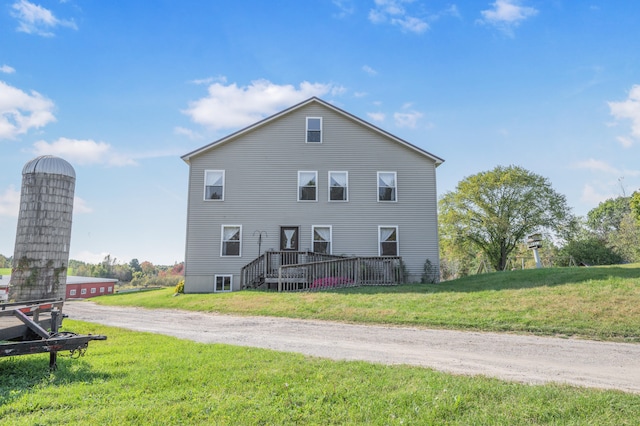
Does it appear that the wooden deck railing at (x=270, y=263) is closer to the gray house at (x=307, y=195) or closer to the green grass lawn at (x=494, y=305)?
the gray house at (x=307, y=195)

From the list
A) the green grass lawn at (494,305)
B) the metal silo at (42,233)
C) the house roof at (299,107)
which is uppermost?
the house roof at (299,107)

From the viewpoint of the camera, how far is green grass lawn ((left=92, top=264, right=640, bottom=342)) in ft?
30.5

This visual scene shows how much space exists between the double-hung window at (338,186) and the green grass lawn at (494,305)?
19.8 ft

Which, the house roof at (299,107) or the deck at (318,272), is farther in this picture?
the house roof at (299,107)

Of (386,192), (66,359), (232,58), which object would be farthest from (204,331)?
(386,192)

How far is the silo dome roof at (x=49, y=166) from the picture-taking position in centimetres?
975

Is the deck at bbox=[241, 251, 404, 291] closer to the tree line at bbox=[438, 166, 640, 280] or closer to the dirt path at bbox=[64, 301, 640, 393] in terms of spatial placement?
the dirt path at bbox=[64, 301, 640, 393]

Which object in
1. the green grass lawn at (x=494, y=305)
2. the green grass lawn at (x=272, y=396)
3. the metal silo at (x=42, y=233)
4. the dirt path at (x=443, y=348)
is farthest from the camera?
the green grass lawn at (x=494, y=305)

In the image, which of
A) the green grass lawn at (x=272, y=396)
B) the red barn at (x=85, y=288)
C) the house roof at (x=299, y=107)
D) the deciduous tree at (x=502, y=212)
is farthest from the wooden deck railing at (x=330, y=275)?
the deciduous tree at (x=502, y=212)

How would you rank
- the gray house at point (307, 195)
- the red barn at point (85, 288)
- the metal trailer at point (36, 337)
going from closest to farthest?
the metal trailer at point (36, 337), the gray house at point (307, 195), the red barn at point (85, 288)

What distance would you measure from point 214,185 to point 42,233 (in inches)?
433

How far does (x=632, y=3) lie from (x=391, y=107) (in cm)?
825

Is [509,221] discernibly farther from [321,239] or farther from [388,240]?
[321,239]

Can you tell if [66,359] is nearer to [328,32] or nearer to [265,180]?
[328,32]
